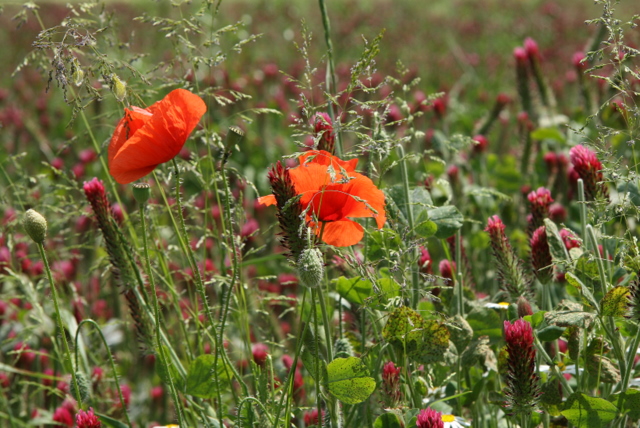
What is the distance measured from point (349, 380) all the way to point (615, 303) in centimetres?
51

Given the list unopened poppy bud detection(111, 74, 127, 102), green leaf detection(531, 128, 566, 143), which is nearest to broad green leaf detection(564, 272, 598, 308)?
unopened poppy bud detection(111, 74, 127, 102)

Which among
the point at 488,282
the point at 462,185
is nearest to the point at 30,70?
the point at 462,185

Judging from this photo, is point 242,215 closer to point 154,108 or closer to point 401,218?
point 401,218

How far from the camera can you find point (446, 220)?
5.94 ft

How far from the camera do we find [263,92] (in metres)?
6.14

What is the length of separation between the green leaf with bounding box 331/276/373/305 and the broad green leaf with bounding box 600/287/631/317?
456 millimetres

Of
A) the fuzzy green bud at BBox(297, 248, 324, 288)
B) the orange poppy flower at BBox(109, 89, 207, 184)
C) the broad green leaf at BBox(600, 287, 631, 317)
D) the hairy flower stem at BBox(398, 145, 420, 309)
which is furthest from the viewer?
the hairy flower stem at BBox(398, 145, 420, 309)

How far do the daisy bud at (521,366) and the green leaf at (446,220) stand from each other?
0.45 meters

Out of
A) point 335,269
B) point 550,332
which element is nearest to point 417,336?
point 550,332

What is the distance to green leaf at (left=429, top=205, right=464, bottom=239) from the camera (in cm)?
179

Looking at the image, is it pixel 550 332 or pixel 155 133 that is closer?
pixel 155 133

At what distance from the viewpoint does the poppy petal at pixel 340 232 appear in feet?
4.48

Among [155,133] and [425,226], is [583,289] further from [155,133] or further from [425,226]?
[155,133]

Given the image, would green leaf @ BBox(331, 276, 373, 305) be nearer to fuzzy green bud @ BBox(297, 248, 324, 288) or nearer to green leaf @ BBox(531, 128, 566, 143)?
fuzzy green bud @ BBox(297, 248, 324, 288)
